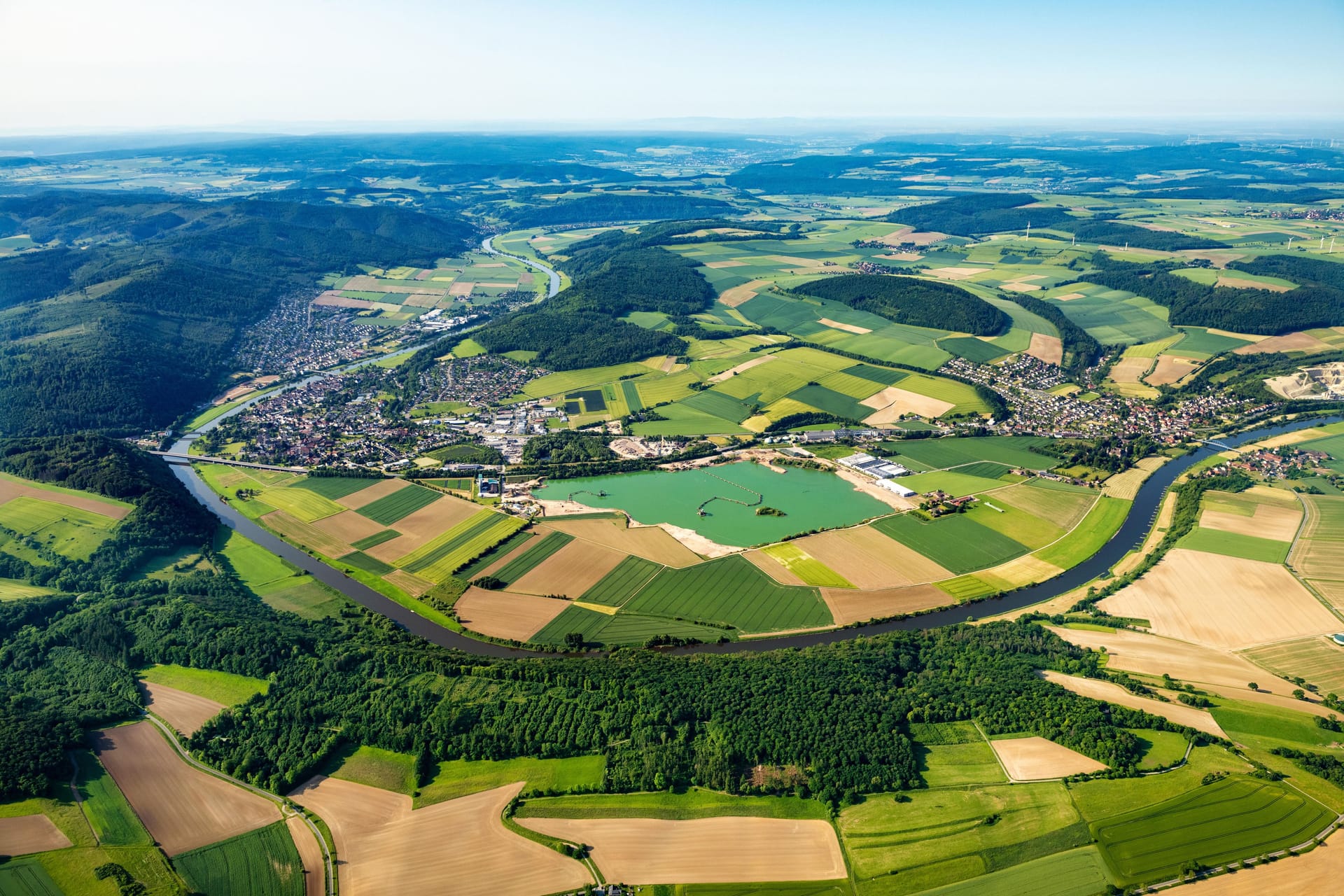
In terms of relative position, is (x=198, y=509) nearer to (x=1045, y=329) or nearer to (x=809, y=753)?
(x=809, y=753)

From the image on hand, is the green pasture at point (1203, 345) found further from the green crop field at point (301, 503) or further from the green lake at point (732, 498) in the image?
the green crop field at point (301, 503)

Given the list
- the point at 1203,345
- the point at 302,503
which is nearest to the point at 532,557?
the point at 302,503

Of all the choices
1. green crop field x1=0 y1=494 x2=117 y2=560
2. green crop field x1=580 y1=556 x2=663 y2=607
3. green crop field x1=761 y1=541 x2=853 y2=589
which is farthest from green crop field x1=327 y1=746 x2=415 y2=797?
green crop field x1=0 y1=494 x2=117 y2=560

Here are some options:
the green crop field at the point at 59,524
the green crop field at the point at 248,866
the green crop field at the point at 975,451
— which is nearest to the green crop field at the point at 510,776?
the green crop field at the point at 248,866

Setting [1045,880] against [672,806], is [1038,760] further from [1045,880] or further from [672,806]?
[672,806]

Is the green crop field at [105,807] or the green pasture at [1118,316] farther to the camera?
the green pasture at [1118,316]

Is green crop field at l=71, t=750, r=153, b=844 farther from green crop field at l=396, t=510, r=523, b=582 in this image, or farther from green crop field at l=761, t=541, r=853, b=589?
green crop field at l=761, t=541, r=853, b=589

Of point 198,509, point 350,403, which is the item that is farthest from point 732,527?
point 350,403
